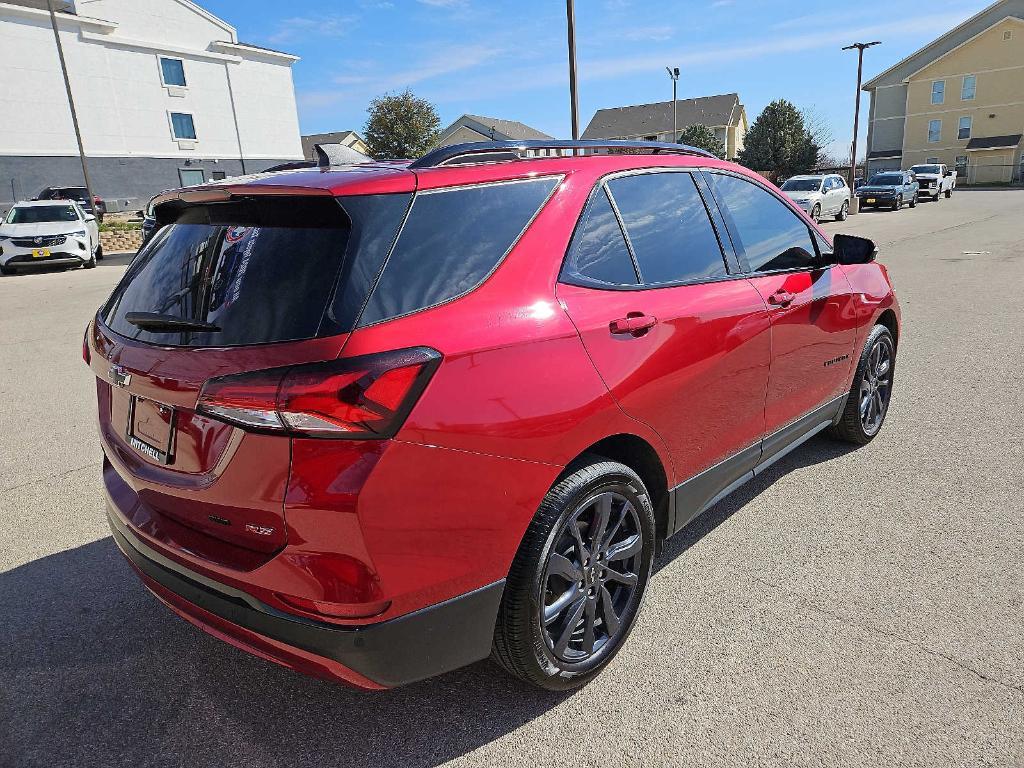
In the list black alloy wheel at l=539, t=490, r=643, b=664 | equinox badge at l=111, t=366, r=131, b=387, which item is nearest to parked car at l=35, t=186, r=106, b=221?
equinox badge at l=111, t=366, r=131, b=387

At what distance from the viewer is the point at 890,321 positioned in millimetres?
4516

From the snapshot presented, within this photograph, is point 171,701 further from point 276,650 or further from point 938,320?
point 938,320

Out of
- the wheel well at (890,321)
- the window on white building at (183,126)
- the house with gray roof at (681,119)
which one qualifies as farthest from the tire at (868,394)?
the house with gray roof at (681,119)

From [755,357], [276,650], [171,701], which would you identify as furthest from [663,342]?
[171,701]

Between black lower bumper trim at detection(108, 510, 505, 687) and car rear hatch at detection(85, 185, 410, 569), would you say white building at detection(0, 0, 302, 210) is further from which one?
black lower bumper trim at detection(108, 510, 505, 687)

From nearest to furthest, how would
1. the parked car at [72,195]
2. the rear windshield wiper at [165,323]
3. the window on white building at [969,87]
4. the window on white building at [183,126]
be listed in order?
the rear windshield wiper at [165,323], the parked car at [72,195], the window on white building at [183,126], the window on white building at [969,87]

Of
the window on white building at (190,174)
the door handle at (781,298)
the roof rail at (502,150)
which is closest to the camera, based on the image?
the roof rail at (502,150)

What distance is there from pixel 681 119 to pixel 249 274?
85.0 meters

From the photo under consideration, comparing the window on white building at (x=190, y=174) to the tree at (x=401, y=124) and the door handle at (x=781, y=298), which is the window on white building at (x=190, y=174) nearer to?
the tree at (x=401, y=124)

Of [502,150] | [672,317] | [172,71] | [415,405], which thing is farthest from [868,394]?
[172,71]

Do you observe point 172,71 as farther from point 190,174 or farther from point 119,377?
point 119,377

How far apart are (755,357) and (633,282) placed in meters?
0.84

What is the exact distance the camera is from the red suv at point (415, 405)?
1781mm

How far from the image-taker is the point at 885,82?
2507 inches
